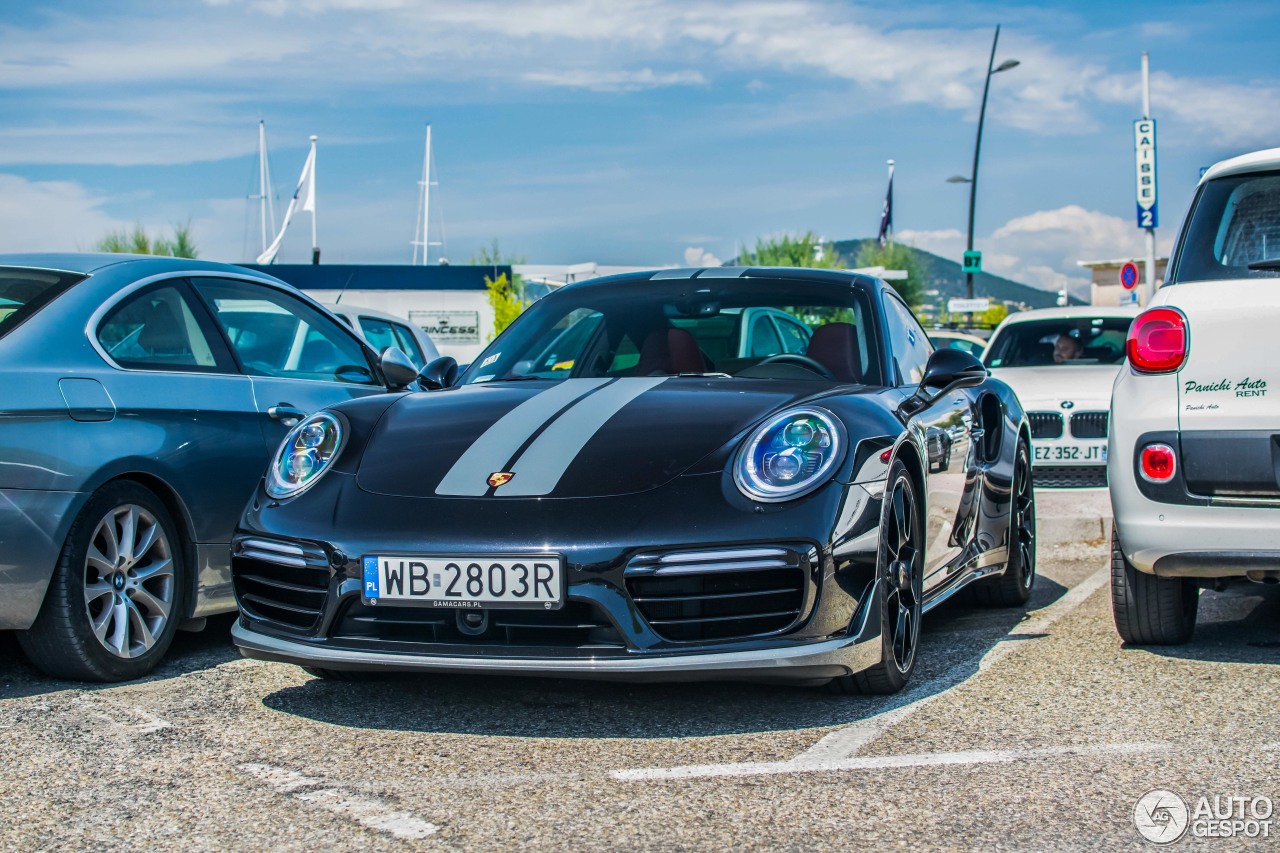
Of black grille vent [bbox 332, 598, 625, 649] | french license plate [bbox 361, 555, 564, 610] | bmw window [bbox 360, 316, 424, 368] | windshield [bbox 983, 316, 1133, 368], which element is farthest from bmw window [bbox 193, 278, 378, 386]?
windshield [bbox 983, 316, 1133, 368]

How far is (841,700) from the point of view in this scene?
412cm

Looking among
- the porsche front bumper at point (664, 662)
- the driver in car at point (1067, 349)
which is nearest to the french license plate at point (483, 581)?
the porsche front bumper at point (664, 662)

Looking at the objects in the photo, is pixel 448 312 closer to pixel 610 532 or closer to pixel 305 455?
pixel 305 455

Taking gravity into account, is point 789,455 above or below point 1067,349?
below

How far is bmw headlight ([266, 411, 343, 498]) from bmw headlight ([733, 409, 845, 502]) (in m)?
1.20

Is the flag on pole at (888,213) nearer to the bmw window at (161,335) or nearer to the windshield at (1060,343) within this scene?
the windshield at (1060,343)

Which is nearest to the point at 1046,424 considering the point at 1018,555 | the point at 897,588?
the point at 1018,555

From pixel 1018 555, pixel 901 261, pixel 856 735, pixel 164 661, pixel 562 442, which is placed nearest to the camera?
pixel 856 735

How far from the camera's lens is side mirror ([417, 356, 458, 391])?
498cm

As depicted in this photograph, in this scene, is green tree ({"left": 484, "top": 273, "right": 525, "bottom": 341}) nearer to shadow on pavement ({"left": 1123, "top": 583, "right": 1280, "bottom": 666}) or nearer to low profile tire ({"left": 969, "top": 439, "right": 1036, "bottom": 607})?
low profile tire ({"left": 969, "top": 439, "right": 1036, "bottom": 607})

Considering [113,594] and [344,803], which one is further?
[113,594]

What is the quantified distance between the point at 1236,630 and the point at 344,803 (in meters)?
3.53

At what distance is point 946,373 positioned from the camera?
4.62 m

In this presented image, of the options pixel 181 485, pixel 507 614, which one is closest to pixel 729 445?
pixel 507 614
